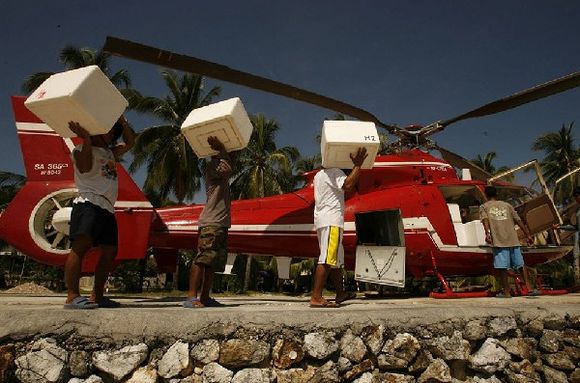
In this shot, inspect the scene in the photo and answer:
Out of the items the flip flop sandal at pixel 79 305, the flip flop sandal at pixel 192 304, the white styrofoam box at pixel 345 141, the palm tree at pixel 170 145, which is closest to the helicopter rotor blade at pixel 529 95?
the white styrofoam box at pixel 345 141

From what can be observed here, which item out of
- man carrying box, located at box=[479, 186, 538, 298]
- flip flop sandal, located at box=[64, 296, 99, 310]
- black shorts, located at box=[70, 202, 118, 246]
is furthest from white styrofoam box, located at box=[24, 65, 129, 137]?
man carrying box, located at box=[479, 186, 538, 298]

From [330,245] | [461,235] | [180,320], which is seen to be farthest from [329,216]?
[461,235]

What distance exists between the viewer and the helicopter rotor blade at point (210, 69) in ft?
13.2

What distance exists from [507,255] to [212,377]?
4.54m

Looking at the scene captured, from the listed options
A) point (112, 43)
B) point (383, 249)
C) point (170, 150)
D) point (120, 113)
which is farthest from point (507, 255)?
point (170, 150)

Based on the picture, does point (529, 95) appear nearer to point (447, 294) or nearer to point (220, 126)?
point (447, 294)

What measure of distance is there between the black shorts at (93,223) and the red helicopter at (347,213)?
1.45 meters

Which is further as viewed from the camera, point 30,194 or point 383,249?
point 383,249

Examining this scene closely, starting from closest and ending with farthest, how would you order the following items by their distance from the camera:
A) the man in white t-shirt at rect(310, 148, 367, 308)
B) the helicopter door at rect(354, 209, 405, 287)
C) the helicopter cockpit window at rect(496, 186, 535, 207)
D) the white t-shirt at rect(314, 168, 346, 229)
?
the man in white t-shirt at rect(310, 148, 367, 308)
the white t-shirt at rect(314, 168, 346, 229)
the helicopter door at rect(354, 209, 405, 287)
the helicopter cockpit window at rect(496, 186, 535, 207)

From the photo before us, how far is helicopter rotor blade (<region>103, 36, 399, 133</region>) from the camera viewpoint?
402 centimetres

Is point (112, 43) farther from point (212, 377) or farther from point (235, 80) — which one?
point (212, 377)

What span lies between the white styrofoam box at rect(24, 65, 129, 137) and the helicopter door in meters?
3.65

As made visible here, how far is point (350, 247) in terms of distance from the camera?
5.91 m

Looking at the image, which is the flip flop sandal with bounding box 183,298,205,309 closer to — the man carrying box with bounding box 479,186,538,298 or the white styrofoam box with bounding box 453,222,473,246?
the man carrying box with bounding box 479,186,538,298
